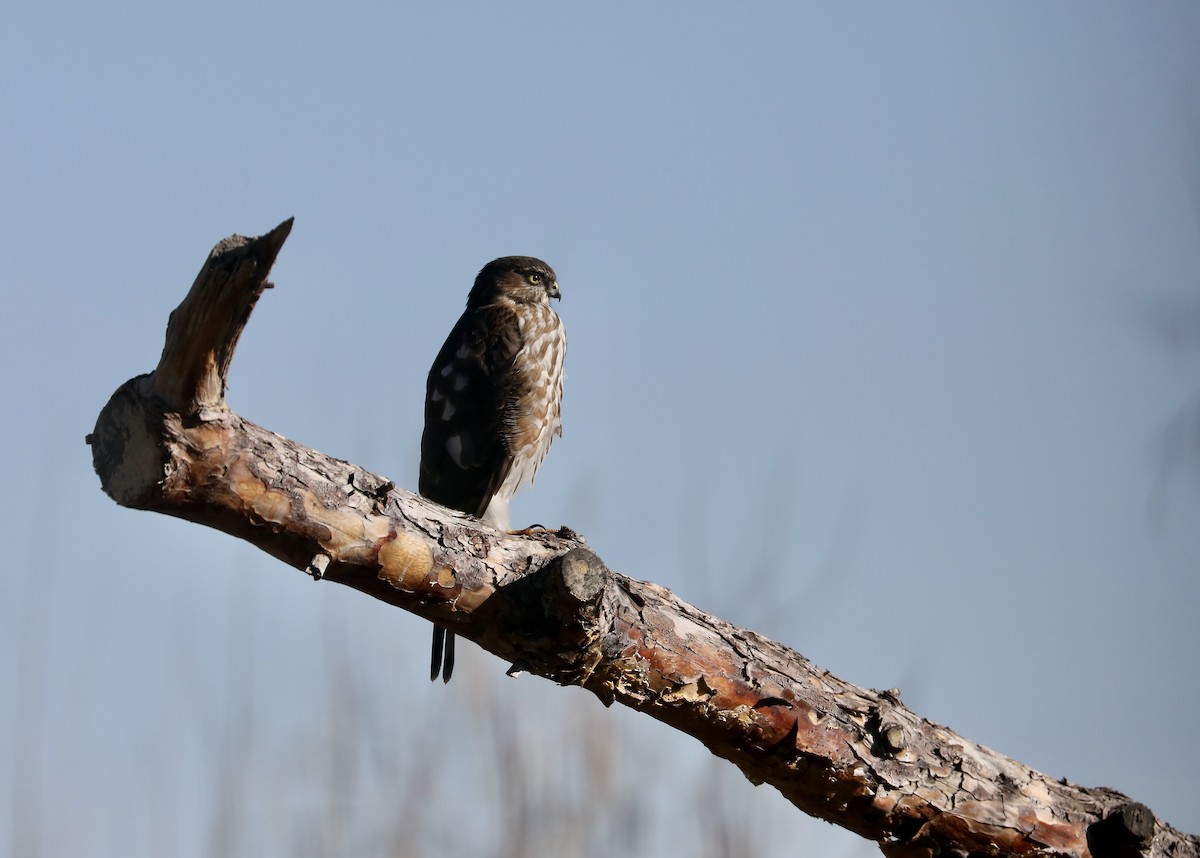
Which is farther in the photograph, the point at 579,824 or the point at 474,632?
the point at 579,824

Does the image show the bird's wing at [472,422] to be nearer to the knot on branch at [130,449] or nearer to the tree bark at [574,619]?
the tree bark at [574,619]

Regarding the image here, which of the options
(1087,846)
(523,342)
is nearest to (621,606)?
(1087,846)

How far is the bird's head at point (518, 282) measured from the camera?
570 cm

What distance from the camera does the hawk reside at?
16.9ft

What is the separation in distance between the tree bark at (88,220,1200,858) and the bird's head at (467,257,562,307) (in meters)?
2.78

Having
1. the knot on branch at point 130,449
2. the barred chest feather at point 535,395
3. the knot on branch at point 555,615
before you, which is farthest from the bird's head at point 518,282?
the knot on branch at point 130,449

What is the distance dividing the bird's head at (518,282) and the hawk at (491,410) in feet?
0.68

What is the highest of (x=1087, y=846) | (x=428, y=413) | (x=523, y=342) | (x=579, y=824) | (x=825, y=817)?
(x=523, y=342)

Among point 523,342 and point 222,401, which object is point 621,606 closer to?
point 222,401

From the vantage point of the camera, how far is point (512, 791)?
5.35m

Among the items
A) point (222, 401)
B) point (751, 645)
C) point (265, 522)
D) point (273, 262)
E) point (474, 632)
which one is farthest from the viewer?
point (751, 645)

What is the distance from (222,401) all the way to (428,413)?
3.10 metres

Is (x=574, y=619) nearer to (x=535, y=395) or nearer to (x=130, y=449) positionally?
(x=130, y=449)

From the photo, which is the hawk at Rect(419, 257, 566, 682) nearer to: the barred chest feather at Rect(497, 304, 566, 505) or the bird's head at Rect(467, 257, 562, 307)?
the barred chest feather at Rect(497, 304, 566, 505)
